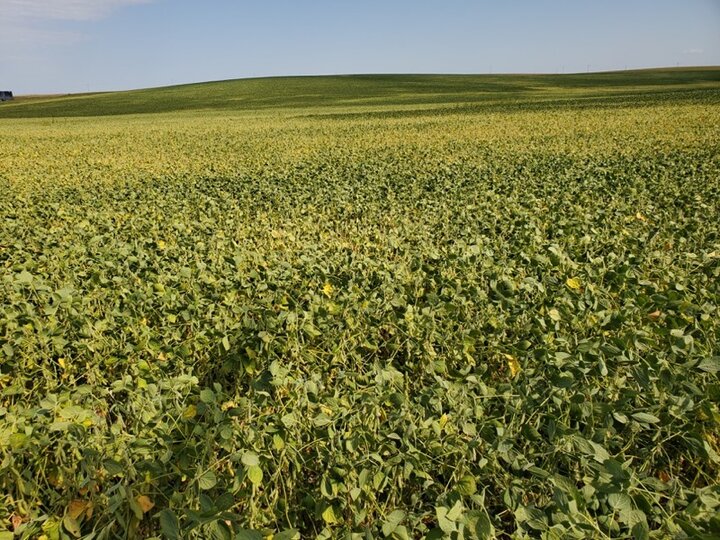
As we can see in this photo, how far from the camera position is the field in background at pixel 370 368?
2004 millimetres

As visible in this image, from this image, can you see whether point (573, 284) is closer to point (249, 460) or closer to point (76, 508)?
point (249, 460)

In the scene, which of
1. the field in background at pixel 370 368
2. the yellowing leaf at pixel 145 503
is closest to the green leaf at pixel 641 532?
the field in background at pixel 370 368

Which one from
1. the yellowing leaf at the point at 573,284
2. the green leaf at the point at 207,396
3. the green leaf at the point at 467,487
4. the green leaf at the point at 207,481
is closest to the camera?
the green leaf at the point at 207,481

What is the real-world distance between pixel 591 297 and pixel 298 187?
24.4ft

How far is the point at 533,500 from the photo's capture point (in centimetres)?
230

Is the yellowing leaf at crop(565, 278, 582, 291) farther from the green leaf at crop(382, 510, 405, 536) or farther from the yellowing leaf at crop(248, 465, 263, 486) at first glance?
the yellowing leaf at crop(248, 465, 263, 486)

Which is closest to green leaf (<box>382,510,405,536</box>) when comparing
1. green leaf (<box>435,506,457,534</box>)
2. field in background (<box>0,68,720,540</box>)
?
field in background (<box>0,68,720,540</box>)

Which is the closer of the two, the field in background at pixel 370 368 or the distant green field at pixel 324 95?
the field in background at pixel 370 368

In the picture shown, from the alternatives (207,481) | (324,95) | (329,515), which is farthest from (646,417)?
(324,95)

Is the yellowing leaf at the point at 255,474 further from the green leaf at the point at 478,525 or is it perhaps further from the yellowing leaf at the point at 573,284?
the yellowing leaf at the point at 573,284

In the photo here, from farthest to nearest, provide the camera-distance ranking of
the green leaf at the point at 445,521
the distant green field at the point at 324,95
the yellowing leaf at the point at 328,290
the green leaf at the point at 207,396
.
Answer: the distant green field at the point at 324,95, the yellowing leaf at the point at 328,290, the green leaf at the point at 207,396, the green leaf at the point at 445,521

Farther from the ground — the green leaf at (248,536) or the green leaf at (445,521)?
the green leaf at (248,536)

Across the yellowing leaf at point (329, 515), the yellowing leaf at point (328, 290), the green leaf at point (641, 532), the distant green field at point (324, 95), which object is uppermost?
the distant green field at point (324, 95)

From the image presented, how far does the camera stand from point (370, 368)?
3354mm
